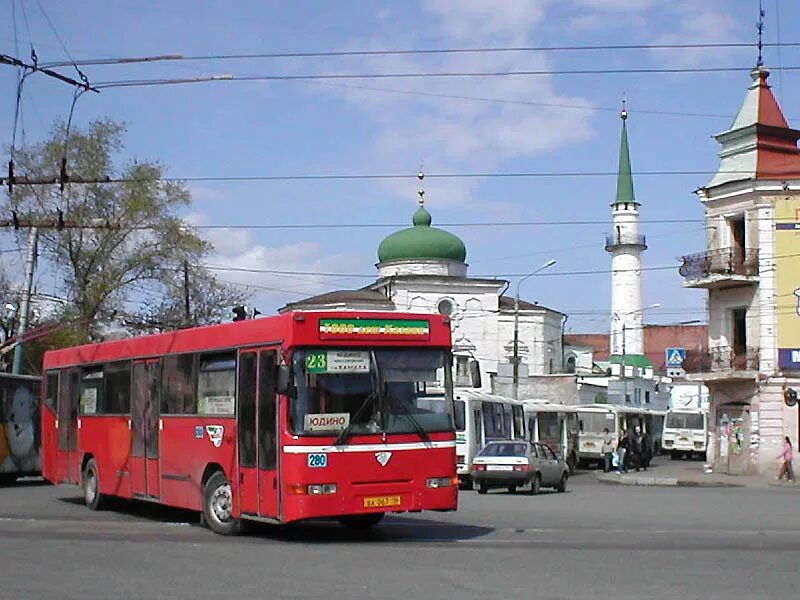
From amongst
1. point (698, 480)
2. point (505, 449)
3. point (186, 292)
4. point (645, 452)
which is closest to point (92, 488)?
point (505, 449)

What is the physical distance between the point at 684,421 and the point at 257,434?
53488 mm

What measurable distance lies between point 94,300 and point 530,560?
3784cm

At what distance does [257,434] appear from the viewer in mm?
16656

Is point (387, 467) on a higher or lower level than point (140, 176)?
lower

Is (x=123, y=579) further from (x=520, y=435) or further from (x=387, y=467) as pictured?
(x=520, y=435)

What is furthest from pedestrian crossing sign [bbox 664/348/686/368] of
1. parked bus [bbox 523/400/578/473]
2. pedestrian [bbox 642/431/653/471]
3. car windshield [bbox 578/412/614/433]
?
car windshield [bbox 578/412/614/433]

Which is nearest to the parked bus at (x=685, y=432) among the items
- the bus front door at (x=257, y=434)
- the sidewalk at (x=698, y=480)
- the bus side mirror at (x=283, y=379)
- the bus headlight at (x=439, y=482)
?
the sidewalk at (x=698, y=480)

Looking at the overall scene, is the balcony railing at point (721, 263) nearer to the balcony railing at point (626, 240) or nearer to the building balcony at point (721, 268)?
the building balcony at point (721, 268)

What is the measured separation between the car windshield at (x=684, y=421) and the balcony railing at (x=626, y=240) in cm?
3463

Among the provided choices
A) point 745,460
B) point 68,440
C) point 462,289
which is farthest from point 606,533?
point 462,289

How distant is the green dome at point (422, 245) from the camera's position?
271ft

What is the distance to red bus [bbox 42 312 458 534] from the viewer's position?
15992 mm

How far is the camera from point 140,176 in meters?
49.6

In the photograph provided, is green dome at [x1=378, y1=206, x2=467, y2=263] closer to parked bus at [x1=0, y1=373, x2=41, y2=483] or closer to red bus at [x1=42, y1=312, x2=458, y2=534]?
parked bus at [x1=0, y1=373, x2=41, y2=483]
